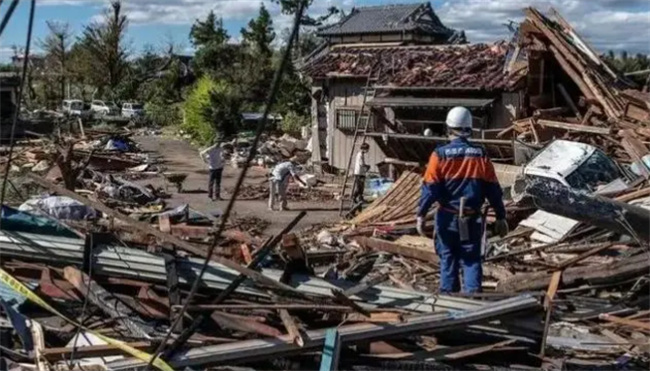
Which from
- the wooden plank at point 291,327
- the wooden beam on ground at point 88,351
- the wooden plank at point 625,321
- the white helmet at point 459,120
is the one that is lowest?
the wooden beam on ground at point 88,351

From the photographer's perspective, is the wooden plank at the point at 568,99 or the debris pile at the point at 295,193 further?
the debris pile at the point at 295,193

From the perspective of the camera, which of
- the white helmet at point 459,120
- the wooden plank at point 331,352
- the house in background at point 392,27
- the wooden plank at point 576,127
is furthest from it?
the house in background at point 392,27

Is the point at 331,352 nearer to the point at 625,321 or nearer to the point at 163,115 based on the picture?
the point at 625,321

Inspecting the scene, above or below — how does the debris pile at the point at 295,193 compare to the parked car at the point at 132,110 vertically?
below

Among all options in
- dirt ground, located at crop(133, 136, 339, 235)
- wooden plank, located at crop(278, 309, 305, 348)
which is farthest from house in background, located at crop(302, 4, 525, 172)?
wooden plank, located at crop(278, 309, 305, 348)

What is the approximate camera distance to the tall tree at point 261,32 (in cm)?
4706

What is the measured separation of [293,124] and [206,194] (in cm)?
1321

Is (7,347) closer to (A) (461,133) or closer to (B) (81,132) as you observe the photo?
(A) (461,133)

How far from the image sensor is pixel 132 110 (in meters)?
45.1

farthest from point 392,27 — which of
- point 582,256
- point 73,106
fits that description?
point 582,256

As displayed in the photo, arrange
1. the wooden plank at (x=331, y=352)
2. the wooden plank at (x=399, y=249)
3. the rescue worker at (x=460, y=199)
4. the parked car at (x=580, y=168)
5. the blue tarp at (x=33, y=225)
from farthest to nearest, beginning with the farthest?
the parked car at (x=580, y=168) < the wooden plank at (x=399, y=249) < the rescue worker at (x=460, y=199) < the blue tarp at (x=33, y=225) < the wooden plank at (x=331, y=352)

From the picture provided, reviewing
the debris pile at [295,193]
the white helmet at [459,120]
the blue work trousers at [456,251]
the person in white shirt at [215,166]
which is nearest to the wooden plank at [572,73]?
the debris pile at [295,193]

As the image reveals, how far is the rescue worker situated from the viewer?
7.00m

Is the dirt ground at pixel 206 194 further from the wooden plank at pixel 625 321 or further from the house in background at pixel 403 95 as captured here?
the wooden plank at pixel 625 321
